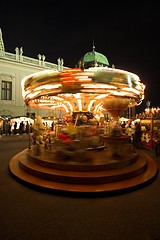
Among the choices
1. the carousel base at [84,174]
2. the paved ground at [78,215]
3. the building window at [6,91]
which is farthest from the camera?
the building window at [6,91]

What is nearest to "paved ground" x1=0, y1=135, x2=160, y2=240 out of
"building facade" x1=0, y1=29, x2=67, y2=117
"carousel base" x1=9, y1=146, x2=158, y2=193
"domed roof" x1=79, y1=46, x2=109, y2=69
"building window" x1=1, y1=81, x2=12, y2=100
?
"carousel base" x1=9, y1=146, x2=158, y2=193

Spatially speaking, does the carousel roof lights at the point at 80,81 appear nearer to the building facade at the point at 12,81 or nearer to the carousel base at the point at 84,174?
the carousel base at the point at 84,174

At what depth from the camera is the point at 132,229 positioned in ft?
9.02

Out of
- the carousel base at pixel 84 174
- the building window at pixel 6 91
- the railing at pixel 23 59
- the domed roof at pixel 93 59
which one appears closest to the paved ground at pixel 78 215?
the carousel base at pixel 84 174

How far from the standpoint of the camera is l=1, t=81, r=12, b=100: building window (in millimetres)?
21906

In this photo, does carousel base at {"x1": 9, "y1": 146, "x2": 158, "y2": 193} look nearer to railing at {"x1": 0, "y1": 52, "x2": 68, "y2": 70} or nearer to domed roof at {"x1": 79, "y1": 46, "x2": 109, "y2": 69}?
domed roof at {"x1": 79, "y1": 46, "x2": 109, "y2": 69}

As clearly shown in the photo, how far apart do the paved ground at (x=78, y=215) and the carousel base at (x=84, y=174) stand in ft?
0.67

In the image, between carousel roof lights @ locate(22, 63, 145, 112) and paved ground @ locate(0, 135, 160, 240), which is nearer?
paved ground @ locate(0, 135, 160, 240)

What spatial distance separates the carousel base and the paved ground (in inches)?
8.1

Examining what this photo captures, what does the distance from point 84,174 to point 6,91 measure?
20.7 meters

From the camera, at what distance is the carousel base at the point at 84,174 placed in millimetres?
4199

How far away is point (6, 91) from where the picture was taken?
2217 centimetres

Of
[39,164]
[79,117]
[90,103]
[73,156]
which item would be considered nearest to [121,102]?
[90,103]

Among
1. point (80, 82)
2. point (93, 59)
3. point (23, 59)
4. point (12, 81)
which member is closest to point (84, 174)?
point (80, 82)
